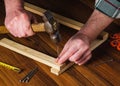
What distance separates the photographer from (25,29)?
1.12 meters

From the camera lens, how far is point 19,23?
43.9 inches

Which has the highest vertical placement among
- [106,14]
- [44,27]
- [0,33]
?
[106,14]

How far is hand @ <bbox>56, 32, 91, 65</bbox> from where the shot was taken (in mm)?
1027

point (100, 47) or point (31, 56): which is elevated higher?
point (100, 47)

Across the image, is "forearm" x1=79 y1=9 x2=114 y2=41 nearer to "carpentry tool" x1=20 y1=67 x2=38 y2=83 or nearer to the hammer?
the hammer

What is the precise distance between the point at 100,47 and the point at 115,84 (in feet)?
0.80

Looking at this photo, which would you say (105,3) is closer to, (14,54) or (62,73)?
(62,73)

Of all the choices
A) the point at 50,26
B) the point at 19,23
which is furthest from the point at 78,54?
the point at 19,23

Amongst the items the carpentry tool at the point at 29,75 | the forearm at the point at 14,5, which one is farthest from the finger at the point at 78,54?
the forearm at the point at 14,5

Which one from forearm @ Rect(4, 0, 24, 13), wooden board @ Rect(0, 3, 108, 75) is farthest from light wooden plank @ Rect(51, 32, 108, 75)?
forearm @ Rect(4, 0, 24, 13)

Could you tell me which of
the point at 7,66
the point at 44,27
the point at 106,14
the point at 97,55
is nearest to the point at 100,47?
the point at 97,55

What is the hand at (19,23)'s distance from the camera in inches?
43.6

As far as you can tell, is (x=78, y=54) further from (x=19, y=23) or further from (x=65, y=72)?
(x=19, y=23)

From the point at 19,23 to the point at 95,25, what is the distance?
1.05ft
